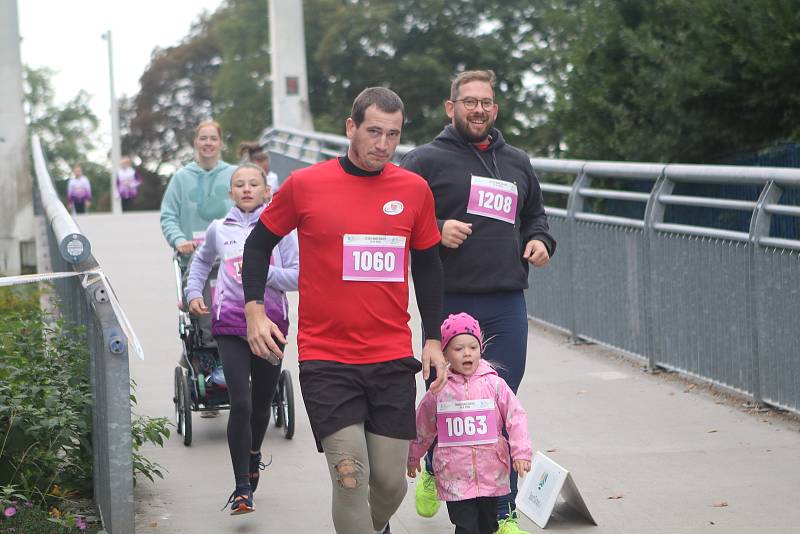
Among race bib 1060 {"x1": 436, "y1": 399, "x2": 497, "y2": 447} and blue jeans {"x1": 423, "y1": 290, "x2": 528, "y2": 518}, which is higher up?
blue jeans {"x1": 423, "y1": 290, "x2": 528, "y2": 518}

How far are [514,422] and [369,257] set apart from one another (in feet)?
3.15

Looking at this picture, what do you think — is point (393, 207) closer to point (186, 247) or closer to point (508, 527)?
point (508, 527)

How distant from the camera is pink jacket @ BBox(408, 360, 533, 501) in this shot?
5844 millimetres

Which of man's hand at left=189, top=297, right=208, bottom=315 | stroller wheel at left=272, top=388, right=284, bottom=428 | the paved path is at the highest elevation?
man's hand at left=189, top=297, right=208, bottom=315

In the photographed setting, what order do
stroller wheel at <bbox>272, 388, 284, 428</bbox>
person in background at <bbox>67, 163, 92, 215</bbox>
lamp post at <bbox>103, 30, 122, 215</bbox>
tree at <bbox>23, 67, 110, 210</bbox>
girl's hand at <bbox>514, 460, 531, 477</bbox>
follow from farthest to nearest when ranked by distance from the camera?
tree at <bbox>23, 67, 110, 210</bbox>
lamp post at <bbox>103, 30, 122, 215</bbox>
person in background at <bbox>67, 163, 92, 215</bbox>
stroller wheel at <bbox>272, 388, 284, 428</bbox>
girl's hand at <bbox>514, 460, 531, 477</bbox>

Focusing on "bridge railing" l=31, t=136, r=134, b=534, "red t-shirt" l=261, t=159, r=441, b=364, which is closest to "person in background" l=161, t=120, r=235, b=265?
"bridge railing" l=31, t=136, r=134, b=534

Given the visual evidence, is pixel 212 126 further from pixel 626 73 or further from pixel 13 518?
pixel 626 73

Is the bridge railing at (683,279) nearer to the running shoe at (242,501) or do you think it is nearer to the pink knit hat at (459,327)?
the pink knit hat at (459,327)

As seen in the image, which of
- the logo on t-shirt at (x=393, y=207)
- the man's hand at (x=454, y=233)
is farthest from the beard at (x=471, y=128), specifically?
the logo on t-shirt at (x=393, y=207)

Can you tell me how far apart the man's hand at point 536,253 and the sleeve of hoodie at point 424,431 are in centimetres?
84

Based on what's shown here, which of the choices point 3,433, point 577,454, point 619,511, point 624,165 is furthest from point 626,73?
point 3,433

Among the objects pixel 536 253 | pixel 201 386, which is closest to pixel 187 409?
pixel 201 386

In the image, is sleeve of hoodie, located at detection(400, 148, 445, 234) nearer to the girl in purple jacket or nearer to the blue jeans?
the blue jeans

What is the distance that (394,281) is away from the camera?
548cm
